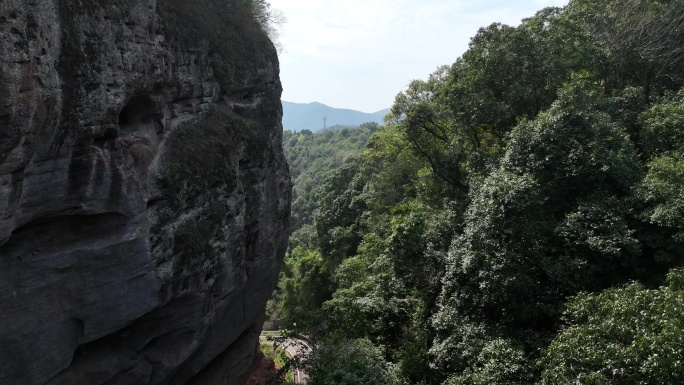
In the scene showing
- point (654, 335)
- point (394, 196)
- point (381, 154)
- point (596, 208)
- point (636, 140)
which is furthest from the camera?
point (394, 196)

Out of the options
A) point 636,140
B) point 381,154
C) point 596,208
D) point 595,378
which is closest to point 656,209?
point 596,208

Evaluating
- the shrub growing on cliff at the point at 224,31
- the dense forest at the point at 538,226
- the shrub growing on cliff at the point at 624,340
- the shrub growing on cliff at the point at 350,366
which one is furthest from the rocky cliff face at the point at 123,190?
the shrub growing on cliff at the point at 624,340

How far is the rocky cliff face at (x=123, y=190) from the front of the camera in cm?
767

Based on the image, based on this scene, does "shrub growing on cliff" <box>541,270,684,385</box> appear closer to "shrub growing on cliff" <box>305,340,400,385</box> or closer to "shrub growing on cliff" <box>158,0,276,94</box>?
"shrub growing on cliff" <box>305,340,400,385</box>

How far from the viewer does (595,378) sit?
27.6 ft

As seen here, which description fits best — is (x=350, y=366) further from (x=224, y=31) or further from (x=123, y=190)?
(x=224, y=31)

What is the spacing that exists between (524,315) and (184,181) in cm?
904

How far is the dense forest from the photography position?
384 inches

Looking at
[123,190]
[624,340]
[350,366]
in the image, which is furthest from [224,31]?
[624,340]

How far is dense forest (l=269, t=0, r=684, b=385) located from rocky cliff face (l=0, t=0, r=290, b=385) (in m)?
4.91

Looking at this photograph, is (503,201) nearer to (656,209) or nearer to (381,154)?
(656,209)

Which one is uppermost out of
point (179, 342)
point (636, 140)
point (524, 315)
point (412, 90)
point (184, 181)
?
point (412, 90)

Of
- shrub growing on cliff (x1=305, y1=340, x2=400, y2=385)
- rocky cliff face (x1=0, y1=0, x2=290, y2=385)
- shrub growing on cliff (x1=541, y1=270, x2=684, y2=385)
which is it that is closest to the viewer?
rocky cliff face (x1=0, y1=0, x2=290, y2=385)

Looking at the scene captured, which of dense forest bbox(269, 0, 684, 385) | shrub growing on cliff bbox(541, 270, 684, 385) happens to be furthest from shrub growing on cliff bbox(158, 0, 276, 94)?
shrub growing on cliff bbox(541, 270, 684, 385)
